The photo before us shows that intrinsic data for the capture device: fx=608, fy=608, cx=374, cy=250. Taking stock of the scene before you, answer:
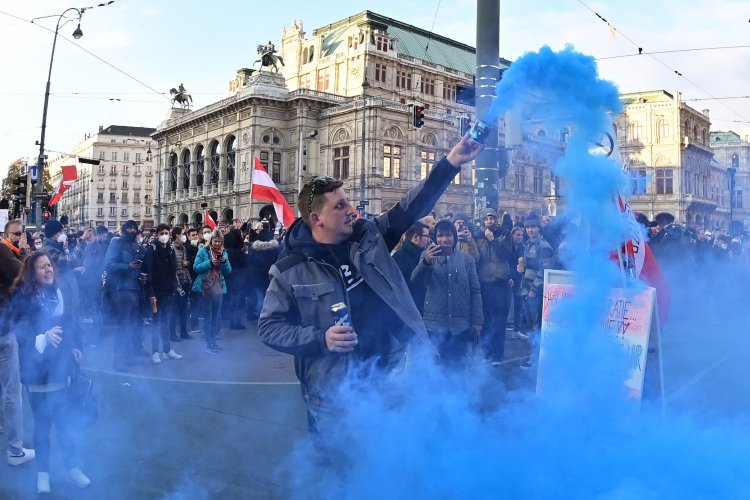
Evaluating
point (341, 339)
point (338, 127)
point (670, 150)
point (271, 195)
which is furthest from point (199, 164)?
point (341, 339)

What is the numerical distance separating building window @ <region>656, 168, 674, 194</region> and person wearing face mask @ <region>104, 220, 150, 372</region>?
59594 millimetres

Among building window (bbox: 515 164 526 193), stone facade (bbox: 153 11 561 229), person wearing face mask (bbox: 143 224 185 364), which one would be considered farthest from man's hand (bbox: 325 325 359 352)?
building window (bbox: 515 164 526 193)

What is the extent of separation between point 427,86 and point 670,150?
23684 mm

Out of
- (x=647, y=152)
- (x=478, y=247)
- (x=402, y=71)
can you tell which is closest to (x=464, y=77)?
(x=402, y=71)

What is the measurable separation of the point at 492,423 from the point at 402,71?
55072 millimetres

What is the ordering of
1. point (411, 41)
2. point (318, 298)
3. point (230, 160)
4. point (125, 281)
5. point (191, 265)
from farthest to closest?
point (411, 41) < point (230, 160) < point (191, 265) < point (125, 281) < point (318, 298)

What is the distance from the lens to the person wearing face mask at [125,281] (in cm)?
876

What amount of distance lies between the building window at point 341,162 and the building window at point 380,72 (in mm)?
8804

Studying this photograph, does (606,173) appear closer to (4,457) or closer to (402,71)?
(4,457)

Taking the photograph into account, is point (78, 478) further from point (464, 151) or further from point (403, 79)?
point (403, 79)

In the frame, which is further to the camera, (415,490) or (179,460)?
(179,460)

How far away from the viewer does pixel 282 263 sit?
9.90 ft

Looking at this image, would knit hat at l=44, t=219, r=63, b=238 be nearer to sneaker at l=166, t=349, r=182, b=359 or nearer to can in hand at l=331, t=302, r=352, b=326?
sneaker at l=166, t=349, r=182, b=359

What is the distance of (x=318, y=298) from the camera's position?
9.61ft
